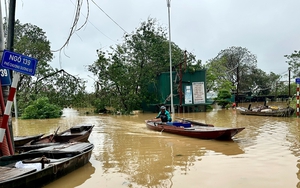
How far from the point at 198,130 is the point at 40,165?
5816 millimetres

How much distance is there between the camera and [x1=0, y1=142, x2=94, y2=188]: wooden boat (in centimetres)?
436

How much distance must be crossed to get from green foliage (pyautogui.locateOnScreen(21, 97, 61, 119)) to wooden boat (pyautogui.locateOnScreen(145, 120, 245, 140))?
502 inches

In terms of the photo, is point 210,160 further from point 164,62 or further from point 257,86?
point 257,86

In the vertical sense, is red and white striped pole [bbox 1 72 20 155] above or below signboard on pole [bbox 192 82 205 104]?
below

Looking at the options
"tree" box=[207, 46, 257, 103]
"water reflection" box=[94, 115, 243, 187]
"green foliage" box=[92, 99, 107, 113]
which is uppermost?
"tree" box=[207, 46, 257, 103]

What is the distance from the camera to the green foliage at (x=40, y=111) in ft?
70.0

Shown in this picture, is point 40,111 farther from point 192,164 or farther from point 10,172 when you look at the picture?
point 10,172

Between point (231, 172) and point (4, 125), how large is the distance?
4.69 m

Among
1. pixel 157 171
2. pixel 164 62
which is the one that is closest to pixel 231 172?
pixel 157 171

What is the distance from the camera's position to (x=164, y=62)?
25250 mm

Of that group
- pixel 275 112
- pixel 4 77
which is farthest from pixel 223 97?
pixel 4 77

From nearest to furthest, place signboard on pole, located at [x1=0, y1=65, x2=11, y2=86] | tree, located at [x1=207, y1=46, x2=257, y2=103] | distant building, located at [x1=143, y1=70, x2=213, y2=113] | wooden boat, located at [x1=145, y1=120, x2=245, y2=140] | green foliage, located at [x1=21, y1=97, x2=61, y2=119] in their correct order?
signboard on pole, located at [x1=0, y1=65, x2=11, y2=86]
wooden boat, located at [x1=145, y1=120, x2=245, y2=140]
green foliage, located at [x1=21, y1=97, x2=61, y2=119]
distant building, located at [x1=143, y1=70, x2=213, y2=113]
tree, located at [x1=207, y1=46, x2=257, y2=103]

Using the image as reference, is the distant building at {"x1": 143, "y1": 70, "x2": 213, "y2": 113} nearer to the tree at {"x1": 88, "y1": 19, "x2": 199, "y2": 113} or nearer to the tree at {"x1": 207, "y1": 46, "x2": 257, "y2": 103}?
the tree at {"x1": 88, "y1": 19, "x2": 199, "y2": 113}

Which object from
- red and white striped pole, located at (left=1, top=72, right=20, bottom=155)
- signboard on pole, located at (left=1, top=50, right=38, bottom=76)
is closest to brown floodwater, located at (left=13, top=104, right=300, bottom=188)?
red and white striped pole, located at (left=1, top=72, right=20, bottom=155)
